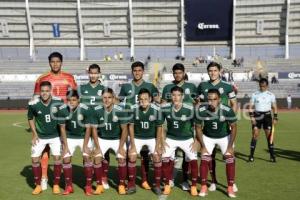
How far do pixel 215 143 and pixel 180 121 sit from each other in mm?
778

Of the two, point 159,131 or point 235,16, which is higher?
point 235,16

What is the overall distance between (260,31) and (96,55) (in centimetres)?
2079

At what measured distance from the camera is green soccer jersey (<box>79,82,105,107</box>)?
7.52 m

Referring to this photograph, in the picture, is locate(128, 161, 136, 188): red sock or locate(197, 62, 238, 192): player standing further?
locate(197, 62, 238, 192): player standing

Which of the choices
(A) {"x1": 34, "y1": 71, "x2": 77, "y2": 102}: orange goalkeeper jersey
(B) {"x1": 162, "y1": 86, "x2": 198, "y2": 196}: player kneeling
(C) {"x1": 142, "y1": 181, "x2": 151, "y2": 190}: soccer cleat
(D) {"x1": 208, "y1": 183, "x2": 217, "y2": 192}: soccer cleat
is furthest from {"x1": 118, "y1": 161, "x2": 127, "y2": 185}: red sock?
(A) {"x1": 34, "y1": 71, "x2": 77, "y2": 102}: orange goalkeeper jersey

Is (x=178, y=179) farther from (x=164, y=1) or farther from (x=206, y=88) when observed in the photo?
(x=164, y=1)

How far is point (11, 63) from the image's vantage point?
43625 mm

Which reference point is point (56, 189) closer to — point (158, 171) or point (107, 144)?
point (107, 144)

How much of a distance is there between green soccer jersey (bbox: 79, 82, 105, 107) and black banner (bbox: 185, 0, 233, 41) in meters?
41.0

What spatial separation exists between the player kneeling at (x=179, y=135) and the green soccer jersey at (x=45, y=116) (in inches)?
83.0

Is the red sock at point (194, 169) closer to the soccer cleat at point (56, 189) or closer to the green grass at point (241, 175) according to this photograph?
the green grass at point (241, 175)

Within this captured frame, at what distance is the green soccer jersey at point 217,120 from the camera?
690cm

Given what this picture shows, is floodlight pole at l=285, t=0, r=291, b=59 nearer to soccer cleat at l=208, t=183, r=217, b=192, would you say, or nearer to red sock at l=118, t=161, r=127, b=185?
soccer cleat at l=208, t=183, r=217, b=192

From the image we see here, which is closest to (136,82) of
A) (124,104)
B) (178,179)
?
(124,104)
